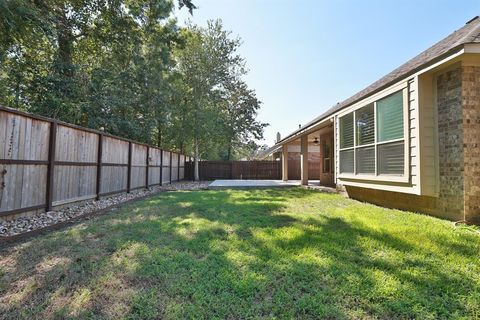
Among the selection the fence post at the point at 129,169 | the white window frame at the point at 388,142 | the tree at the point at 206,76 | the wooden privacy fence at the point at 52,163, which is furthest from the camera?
the tree at the point at 206,76

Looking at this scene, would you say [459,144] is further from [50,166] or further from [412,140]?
[50,166]

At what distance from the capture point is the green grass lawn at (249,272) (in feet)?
6.21

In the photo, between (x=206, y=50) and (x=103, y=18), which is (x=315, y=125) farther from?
(x=206, y=50)

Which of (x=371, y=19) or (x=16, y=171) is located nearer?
(x=16, y=171)

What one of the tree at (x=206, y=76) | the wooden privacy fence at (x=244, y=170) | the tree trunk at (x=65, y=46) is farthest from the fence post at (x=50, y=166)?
the wooden privacy fence at (x=244, y=170)

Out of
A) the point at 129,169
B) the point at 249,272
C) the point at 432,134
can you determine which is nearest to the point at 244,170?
the point at 129,169

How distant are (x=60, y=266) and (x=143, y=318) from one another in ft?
4.64

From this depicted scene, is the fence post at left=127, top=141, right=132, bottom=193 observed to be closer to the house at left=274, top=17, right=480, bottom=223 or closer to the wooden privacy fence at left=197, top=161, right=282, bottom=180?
the house at left=274, top=17, right=480, bottom=223

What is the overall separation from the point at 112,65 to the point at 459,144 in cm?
1381

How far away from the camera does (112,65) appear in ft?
40.5

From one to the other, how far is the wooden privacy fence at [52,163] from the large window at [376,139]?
7.18 metres

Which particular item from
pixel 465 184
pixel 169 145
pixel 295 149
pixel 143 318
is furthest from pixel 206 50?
pixel 143 318

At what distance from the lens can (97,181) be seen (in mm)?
6984

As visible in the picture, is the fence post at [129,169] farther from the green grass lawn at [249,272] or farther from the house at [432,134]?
the house at [432,134]
